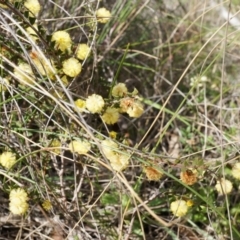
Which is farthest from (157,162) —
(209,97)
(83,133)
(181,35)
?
(181,35)

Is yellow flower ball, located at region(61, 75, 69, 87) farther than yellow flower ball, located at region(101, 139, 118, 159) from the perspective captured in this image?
Yes

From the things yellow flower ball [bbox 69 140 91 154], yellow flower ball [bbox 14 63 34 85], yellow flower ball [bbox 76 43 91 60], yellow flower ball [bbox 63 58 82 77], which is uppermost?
yellow flower ball [bbox 76 43 91 60]

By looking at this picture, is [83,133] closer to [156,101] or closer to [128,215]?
[128,215]

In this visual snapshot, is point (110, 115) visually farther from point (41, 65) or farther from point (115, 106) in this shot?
point (41, 65)

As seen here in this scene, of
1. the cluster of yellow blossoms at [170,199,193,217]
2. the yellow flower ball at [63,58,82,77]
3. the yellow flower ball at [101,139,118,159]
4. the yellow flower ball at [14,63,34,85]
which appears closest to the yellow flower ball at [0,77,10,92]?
the yellow flower ball at [14,63,34,85]

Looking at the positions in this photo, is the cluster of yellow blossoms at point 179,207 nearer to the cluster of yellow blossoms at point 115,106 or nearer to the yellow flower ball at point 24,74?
the cluster of yellow blossoms at point 115,106

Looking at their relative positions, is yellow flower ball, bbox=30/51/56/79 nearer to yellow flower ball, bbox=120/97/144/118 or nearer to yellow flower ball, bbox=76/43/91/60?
yellow flower ball, bbox=76/43/91/60
